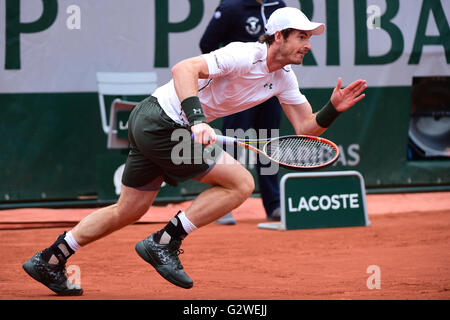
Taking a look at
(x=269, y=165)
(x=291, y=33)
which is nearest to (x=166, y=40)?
(x=269, y=165)

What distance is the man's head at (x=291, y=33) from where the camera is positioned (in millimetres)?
3086

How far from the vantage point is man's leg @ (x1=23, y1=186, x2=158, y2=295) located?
321 centimetres

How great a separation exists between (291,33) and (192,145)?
0.67 metres

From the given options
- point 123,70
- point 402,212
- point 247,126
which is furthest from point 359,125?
point 123,70

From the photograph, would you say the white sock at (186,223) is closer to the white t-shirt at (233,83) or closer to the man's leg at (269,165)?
the white t-shirt at (233,83)

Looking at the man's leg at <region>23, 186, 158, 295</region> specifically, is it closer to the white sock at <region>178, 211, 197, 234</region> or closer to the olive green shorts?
the olive green shorts

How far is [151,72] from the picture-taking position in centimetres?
615

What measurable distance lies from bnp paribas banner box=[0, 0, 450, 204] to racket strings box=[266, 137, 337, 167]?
2750 millimetres

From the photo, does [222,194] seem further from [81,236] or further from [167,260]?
[81,236]

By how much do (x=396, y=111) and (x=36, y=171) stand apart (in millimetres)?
3359

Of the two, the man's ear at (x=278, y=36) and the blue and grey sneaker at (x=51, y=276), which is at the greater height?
the man's ear at (x=278, y=36)

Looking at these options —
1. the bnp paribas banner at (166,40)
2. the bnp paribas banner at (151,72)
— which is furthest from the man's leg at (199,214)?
the bnp paribas banner at (166,40)

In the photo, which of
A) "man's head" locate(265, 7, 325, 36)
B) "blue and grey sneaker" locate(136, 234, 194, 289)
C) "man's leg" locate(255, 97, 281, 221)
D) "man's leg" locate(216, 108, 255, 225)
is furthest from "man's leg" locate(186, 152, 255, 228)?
"man's leg" locate(255, 97, 281, 221)

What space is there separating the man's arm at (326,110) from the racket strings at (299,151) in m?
0.09
